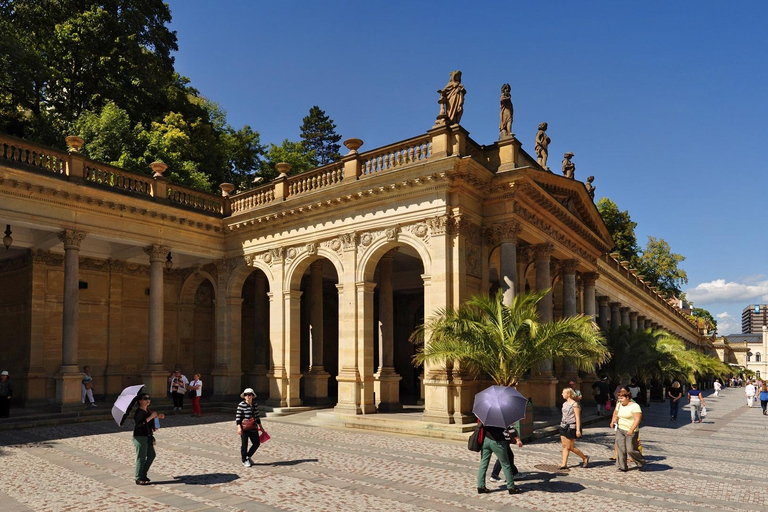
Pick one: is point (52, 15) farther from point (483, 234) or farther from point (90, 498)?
point (90, 498)

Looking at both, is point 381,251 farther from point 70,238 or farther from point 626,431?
point 70,238

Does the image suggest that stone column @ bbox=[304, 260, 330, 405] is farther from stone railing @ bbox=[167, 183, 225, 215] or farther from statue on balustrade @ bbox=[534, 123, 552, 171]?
statue on balustrade @ bbox=[534, 123, 552, 171]

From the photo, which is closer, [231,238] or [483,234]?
[483,234]

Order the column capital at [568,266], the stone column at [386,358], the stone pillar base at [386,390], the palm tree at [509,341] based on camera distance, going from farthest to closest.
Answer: the column capital at [568,266] < the stone column at [386,358] < the stone pillar base at [386,390] < the palm tree at [509,341]

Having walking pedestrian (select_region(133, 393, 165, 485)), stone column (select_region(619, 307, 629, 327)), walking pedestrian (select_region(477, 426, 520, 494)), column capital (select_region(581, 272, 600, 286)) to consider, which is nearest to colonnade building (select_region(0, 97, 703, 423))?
column capital (select_region(581, 272, 600, 286))

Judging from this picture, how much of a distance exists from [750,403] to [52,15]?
43268mm

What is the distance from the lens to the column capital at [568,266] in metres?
24.6

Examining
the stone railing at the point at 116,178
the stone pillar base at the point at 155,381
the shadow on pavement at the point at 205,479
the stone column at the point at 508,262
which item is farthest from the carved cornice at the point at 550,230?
the stone pillar base at the point at 155,381

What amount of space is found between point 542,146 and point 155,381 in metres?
16.7

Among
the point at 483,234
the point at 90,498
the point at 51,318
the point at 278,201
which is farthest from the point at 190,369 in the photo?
the point at 90,498

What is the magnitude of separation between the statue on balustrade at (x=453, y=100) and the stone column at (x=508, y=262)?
3665mm

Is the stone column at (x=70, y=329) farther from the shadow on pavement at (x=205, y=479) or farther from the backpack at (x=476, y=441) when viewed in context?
the backpack at (x=476, y=441)

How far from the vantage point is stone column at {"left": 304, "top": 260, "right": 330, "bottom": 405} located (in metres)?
22.9

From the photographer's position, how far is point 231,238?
79.2 ft
